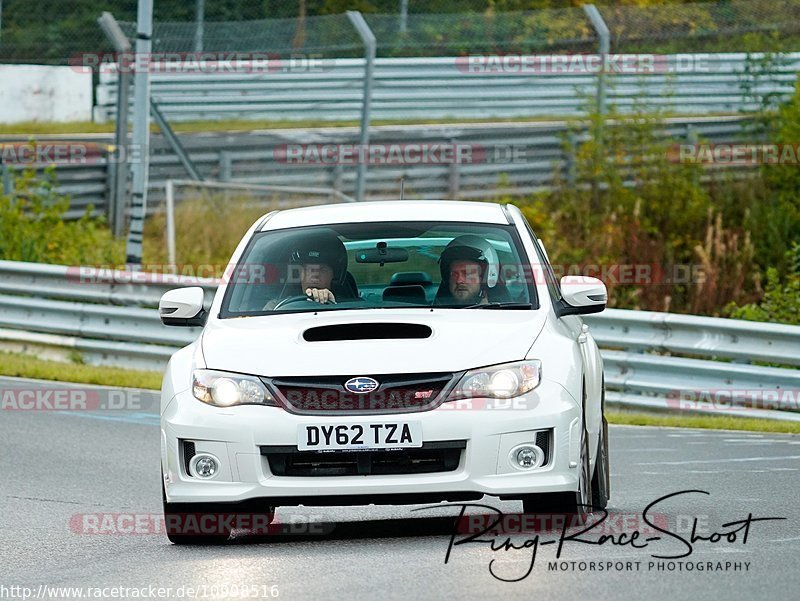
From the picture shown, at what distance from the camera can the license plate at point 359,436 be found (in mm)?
7461

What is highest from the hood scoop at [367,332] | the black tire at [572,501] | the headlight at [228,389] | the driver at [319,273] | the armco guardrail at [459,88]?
the armco guardrail at [459,88]

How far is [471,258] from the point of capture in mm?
8695

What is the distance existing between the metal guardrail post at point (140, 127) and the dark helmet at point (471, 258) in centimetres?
1147

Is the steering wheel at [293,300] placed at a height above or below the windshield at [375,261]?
below

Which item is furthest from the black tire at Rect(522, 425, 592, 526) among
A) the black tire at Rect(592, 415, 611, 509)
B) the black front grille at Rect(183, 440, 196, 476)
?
the black front grille at Rect(183, 440, 196, 476)

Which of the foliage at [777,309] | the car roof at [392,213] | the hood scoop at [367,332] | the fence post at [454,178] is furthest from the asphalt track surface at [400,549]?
the fence post at [454,178]

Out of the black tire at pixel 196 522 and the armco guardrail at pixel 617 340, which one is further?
the armco guardrail at pixel 617 340

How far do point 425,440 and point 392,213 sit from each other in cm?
197

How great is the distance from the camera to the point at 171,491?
7.90m

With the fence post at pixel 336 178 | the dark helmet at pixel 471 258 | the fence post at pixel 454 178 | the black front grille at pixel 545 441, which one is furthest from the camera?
the fence post at pixel 454 178

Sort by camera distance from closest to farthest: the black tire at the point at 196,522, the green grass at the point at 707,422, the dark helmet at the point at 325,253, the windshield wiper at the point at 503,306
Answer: the black tire at the point at 196,522
the windshield wiper at the point at 503,306
the dark helmet at the point at 325,253
the green grass at the point at 707,422

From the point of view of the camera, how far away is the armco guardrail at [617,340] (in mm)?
14945

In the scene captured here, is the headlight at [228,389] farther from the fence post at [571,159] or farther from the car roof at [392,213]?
the fence post at [571,159]

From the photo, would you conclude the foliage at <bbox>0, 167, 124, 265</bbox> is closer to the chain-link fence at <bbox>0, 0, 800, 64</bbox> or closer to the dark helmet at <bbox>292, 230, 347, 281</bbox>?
the chain-link fence at <bbox>0, 0, 800, 64</bbox>
